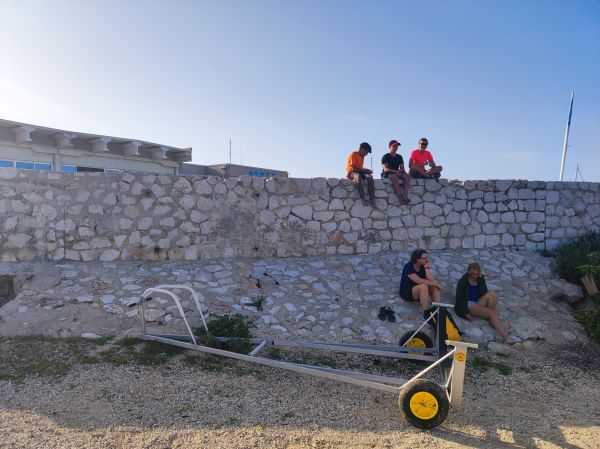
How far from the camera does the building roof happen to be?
12508 mm

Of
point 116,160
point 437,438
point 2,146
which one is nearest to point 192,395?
point 437,438

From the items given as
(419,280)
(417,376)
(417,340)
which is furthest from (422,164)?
(417,376)

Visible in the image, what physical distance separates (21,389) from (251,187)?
5007 millimetres

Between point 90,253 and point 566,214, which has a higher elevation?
point 566,214

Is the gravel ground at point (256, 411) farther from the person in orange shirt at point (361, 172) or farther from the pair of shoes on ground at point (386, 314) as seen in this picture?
the person in orange shirt at point (361, 172)

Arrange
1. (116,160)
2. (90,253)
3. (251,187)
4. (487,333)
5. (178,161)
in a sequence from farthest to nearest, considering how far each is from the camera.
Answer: (178,161)
(116,160)
(251,187)
(90,253)
(487,333)

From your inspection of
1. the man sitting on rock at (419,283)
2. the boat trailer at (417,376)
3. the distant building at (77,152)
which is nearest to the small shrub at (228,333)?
the boat trailer at (417,376)

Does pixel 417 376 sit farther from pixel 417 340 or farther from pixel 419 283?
pixel 419 283

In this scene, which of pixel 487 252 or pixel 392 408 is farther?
pixel 487 252

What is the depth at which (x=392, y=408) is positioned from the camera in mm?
4871

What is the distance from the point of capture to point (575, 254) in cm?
923

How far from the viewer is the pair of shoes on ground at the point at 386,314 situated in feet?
24.1

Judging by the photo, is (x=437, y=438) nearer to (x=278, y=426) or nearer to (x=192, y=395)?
(x=278, y=426)

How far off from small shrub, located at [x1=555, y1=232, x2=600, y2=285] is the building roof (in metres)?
11.9
